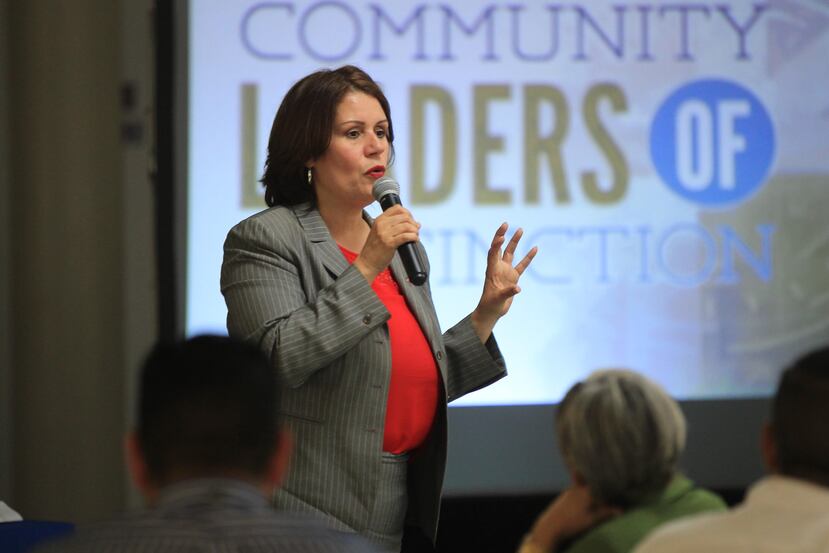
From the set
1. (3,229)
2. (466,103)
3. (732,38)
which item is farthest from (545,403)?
(3,229)

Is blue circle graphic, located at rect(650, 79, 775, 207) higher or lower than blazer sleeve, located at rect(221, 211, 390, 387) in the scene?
higher

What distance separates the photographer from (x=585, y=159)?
411 centimetres

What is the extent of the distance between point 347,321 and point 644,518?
2.41 feet

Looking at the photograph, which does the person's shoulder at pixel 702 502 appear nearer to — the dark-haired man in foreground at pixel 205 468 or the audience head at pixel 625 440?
the audience head at pixel 625 440

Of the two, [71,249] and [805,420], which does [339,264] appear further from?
[71,249]

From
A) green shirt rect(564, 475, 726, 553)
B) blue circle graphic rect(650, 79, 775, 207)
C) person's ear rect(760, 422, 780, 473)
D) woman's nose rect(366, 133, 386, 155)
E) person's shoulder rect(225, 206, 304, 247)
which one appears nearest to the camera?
person's ear rect(760, 422, 780, 473)

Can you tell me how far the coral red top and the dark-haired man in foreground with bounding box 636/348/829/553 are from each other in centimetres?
93

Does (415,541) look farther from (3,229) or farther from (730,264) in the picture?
(3,229)

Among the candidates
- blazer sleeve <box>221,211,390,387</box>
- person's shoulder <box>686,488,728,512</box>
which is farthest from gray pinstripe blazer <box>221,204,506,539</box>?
person's shoulder <box>686,488,728,512</box>

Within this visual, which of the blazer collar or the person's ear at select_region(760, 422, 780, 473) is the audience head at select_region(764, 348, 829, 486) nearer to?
the person's ear at select_region(760, 422, 780, 473)

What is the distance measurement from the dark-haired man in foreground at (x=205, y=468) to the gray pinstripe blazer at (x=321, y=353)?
2.56ft

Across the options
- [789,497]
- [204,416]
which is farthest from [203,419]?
[789,497]

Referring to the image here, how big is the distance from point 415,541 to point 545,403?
1.81 m

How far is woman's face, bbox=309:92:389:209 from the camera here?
2.24 meters
